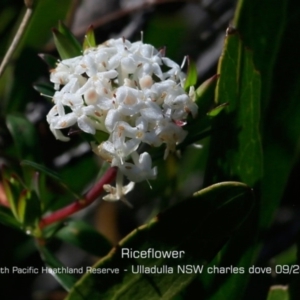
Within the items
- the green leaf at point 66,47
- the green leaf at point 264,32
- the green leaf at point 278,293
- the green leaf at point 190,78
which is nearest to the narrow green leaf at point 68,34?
the green leaf at point 66,47

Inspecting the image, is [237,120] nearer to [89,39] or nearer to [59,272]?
[89,39]

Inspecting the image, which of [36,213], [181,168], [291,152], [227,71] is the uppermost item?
[227,71]

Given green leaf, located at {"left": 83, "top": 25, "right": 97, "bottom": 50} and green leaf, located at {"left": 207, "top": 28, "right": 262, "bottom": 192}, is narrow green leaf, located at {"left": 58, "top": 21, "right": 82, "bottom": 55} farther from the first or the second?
green leaf, located at {"left": 207, "top": 28, "right": 262, "bottom": 192}

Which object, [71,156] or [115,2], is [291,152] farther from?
[115,2]

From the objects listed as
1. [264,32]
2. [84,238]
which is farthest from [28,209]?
[264,32]

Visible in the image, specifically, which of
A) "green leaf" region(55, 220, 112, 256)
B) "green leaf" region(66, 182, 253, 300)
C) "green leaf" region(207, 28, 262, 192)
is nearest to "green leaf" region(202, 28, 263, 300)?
"green leaf" region(207, 28, 262, 192)

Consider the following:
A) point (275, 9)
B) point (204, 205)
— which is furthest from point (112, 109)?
point (275, 9)
